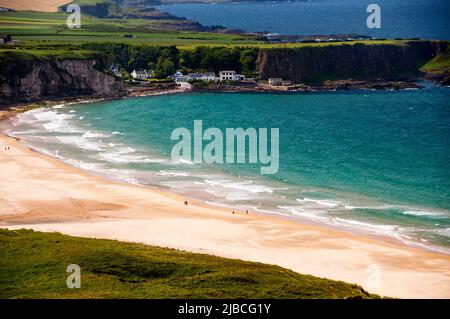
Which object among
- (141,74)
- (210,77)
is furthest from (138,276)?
(141,74)

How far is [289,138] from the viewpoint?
294 feet

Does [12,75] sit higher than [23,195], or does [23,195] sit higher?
[12,75]

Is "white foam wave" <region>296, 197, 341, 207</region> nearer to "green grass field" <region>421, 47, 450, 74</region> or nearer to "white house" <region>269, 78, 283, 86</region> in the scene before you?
"white house" <region>269, 78, 283, 86</region>

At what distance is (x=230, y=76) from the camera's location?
13400cm

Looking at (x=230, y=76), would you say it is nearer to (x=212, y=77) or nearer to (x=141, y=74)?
(x=212, y=77)

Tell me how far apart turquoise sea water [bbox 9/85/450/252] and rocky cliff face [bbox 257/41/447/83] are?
913 cm

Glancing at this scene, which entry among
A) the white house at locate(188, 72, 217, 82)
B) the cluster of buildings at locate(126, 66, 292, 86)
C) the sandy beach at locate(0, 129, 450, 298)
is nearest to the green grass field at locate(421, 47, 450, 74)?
the cluster of buildings at locate(126, 66, 292, 86)

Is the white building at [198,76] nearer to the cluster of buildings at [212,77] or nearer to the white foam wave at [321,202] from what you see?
the cluster of buildings at [212,77]

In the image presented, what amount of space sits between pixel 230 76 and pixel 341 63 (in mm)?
20567

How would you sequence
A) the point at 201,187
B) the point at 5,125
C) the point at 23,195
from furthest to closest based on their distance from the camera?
the point at 5,125 < the point at 201,187 < the point at 23,195

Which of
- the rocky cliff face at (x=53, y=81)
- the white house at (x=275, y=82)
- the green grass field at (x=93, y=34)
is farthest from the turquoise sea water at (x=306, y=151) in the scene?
the green grass field at (x=93, y=34)
